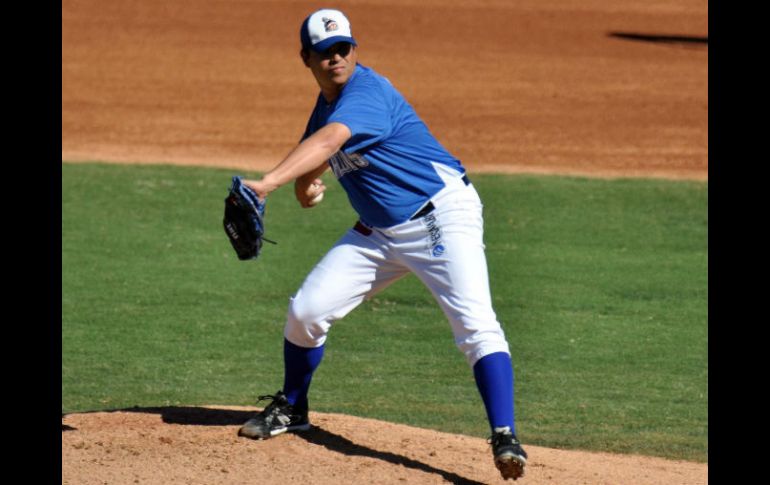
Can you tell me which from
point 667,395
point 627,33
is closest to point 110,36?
point 627,33

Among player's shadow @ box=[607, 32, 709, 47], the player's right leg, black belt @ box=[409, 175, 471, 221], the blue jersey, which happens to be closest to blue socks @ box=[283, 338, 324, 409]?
the player's right leg

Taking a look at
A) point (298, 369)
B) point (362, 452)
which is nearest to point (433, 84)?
point (298, 369)

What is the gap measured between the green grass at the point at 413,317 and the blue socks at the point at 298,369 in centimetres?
146

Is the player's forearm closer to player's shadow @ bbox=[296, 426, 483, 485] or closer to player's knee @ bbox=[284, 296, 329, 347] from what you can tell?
player's knee @ bbox=[284, 296, 329, 347]

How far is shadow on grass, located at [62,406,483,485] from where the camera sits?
5.46 meters

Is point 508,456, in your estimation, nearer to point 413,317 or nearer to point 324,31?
point 324,31

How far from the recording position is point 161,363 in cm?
840

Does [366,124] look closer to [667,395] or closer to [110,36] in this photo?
[667,395]

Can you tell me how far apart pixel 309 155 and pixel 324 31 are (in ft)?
2.25

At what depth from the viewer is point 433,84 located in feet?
65.8

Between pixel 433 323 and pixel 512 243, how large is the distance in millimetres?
2521

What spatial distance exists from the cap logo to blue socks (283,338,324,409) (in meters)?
1.42

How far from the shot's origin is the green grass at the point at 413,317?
25.2ft

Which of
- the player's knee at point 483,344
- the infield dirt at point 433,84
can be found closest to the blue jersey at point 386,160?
the player's knee at point 483,344
